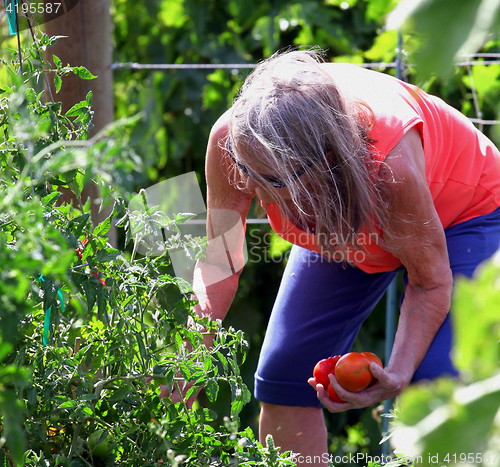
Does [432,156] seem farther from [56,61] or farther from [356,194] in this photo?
[56,61]

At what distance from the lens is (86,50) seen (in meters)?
2.04

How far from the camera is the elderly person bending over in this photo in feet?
4.60

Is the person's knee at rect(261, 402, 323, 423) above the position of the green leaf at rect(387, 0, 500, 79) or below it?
below

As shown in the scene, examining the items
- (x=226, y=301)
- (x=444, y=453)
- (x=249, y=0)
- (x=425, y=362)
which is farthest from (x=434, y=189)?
(x=249, y=0)

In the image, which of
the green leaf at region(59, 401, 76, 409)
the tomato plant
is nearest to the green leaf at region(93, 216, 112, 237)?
the tomato plant

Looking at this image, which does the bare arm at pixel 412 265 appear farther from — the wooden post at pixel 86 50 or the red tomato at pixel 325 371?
the wooden post at pixel 86 50

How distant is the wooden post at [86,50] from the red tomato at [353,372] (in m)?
0.74

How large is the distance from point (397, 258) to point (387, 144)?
29cm

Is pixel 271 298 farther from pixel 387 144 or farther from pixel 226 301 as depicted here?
pixel 387 144

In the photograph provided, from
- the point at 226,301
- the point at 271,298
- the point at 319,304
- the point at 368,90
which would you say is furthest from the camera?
the point at 271,298

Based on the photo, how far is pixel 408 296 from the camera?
1.58m

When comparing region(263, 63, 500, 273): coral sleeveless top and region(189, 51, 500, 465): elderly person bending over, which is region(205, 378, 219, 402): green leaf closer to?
region(189, 51, 500, 465): elderly person bending over

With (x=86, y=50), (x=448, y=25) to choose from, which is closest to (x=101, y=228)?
(x=448, y=25)

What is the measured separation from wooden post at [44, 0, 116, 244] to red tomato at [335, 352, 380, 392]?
2.42 feet
